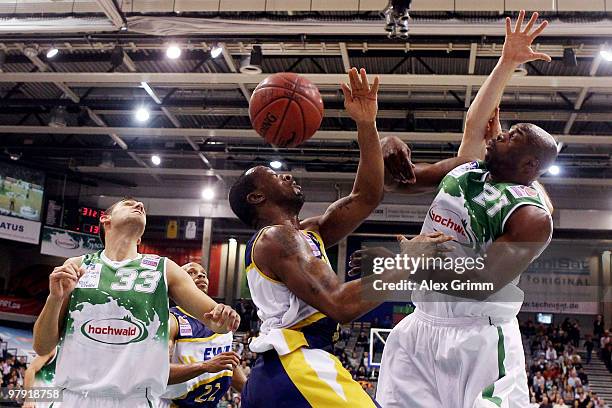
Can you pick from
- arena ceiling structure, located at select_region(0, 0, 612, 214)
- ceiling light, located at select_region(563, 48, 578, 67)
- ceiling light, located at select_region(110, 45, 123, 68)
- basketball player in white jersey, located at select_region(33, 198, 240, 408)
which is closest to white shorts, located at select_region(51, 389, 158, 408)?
basketball player in white jersey, located at select_region(33, 198, 240, 408)

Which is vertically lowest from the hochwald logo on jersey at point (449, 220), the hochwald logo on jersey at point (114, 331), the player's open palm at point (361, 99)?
the hochwald logo on jersey at point (114, 331)

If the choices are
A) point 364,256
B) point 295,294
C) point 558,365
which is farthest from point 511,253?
point 558,365

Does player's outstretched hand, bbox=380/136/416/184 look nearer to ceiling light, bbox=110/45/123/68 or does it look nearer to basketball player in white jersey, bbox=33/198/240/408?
basketball player in white jersey, bbox=33/198/240/408

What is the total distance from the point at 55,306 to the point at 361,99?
1.82 metres

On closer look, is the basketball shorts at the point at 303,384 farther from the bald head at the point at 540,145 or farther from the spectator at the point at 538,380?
the spectator at the point at 538,380

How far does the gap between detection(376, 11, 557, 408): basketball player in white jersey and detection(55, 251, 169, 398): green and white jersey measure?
124 centimetres

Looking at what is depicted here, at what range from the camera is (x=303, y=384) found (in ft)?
8.86

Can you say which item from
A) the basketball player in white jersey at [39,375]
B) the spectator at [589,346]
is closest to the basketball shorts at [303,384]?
the basketball player in white jersey at [39,375]

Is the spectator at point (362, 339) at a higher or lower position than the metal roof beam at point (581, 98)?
lower

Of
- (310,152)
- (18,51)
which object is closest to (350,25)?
(18,51)

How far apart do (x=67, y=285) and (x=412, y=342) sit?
5.45 ft

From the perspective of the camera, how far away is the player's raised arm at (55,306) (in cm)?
324

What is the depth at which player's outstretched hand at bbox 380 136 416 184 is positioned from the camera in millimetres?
3539

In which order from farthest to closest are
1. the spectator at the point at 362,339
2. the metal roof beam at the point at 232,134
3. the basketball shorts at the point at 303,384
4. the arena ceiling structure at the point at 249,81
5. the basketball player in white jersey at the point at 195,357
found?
1. the spectator at the point at 362,339
2. the metal roof beam at the point at 232,134
3. the arena ceiling structure at the point at 249,81
4. the basketball player in white jersey at the point at 195,357
5. the basketball shorts at the point at 303,384
